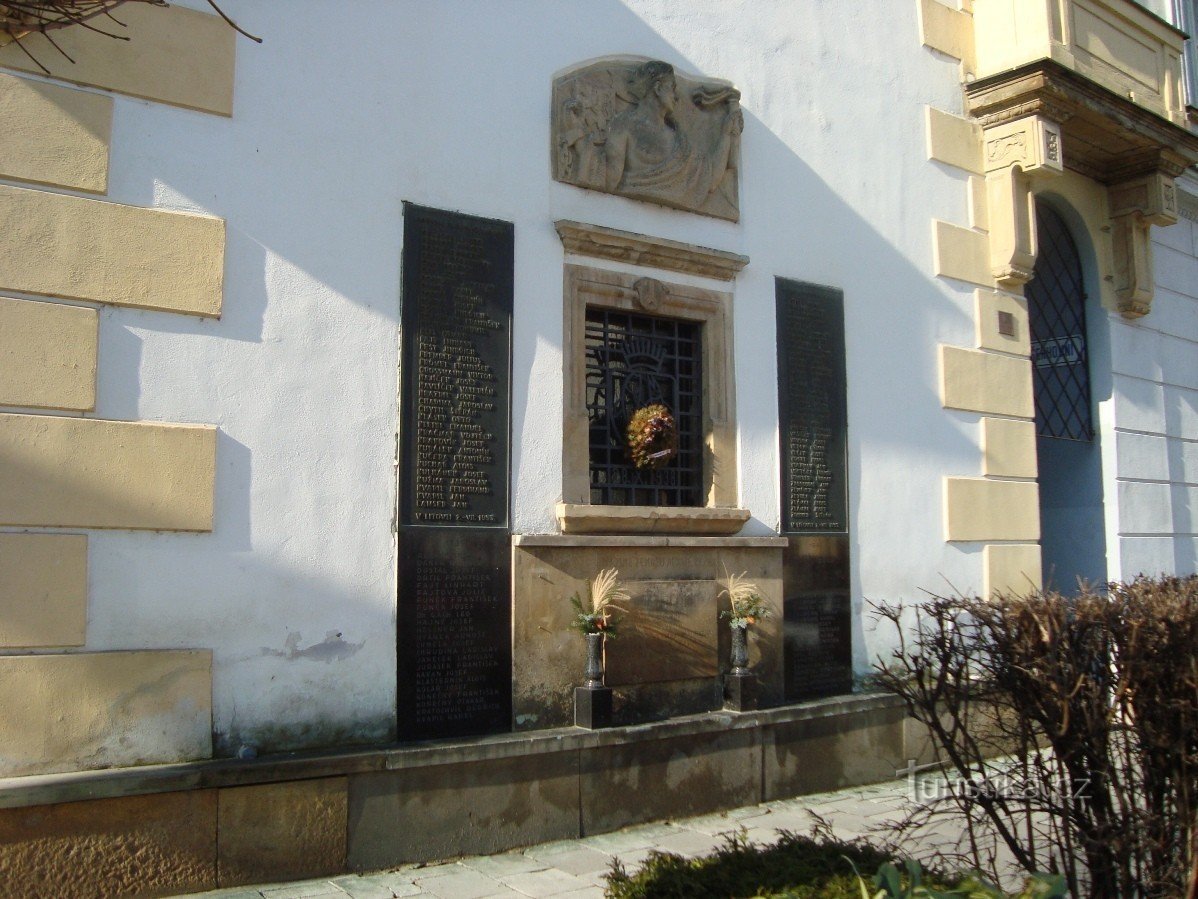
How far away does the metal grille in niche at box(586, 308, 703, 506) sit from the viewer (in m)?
7.38

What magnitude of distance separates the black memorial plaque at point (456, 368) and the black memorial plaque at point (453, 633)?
0.55 feet

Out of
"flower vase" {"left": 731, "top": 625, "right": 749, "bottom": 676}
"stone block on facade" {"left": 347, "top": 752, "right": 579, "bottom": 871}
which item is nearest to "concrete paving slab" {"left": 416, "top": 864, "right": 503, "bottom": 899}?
"stone block on facade" {"left": 347, "top": 752, "right": 579, "bottom": 871}

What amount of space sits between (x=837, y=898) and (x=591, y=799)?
3.22 metres

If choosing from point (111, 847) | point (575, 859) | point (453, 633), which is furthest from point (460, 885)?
point (111, 847)

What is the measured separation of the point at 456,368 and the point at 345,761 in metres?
2.32

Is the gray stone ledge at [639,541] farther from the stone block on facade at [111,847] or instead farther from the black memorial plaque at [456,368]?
the stone block on facade at [111,847]

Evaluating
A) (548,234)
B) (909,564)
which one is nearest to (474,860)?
(548,234)

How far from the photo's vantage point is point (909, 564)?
29.3ft

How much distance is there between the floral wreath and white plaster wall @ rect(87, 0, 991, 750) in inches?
25.6

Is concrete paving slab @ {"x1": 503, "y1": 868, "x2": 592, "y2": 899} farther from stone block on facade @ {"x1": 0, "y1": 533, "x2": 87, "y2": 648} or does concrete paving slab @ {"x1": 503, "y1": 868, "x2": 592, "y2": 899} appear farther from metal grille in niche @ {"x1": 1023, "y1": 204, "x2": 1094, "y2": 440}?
metal grille in niche @ {"x1": 1023, "y1": 204, "x2": 1094, "y2": 440}

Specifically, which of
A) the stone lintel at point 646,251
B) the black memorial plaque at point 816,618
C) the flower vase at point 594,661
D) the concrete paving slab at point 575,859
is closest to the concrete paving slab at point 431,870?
the concrete paving slab at point 575,859

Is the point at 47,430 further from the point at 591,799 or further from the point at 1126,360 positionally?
the point at 1126,360

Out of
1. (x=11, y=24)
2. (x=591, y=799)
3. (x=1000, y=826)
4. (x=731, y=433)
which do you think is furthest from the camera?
(x=731, y=433)

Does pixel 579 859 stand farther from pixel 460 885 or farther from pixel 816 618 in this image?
pixel 816 618
